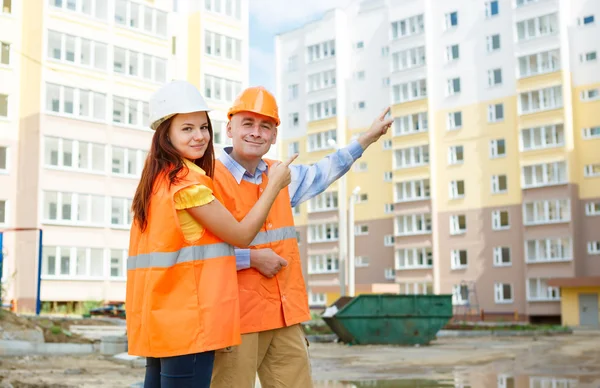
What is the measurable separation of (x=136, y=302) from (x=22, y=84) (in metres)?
41.1

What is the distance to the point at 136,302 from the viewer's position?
3.22m

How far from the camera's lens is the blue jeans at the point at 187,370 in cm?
309

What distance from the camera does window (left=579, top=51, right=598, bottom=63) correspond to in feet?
157

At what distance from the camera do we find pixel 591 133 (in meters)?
47.4

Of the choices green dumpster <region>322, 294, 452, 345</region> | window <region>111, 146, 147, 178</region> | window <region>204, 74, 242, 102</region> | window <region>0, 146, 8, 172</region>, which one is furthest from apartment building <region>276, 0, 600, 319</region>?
green dumpster <region>322, 294, 452, 345</region>

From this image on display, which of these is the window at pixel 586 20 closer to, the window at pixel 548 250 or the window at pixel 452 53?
the window at pixel 452 53

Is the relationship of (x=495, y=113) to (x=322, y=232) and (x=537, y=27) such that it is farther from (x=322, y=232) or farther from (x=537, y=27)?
(x=322, y=232)

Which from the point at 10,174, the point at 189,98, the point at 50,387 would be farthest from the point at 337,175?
the point at 10,174

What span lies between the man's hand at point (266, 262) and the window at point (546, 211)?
151 ft

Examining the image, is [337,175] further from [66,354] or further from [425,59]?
[425,59]

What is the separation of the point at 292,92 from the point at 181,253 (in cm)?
6582

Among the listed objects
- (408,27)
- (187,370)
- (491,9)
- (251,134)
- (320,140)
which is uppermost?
(408,27)

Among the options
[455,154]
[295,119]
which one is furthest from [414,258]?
[295,119]

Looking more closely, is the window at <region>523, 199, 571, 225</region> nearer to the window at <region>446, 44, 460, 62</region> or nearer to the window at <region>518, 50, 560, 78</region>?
the window at <region>518, 50, 560, 78</region>
